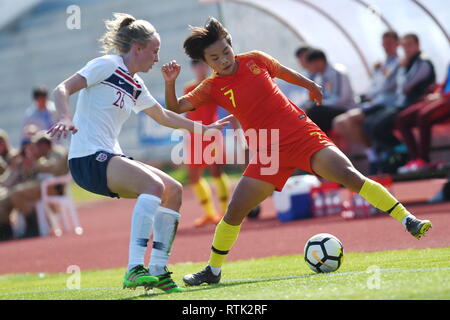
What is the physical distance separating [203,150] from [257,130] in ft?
22.4

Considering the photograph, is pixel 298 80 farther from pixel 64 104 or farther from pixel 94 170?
pixel 64 104

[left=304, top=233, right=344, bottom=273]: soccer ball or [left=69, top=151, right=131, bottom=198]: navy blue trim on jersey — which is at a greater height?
[left=69, top=151, right=131, bottom=198]: navy blue trim on jersey

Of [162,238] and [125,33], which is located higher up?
[125,33]

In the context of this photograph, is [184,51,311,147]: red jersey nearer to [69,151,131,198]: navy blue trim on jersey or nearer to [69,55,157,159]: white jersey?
[69,55,157,159]: white jersey

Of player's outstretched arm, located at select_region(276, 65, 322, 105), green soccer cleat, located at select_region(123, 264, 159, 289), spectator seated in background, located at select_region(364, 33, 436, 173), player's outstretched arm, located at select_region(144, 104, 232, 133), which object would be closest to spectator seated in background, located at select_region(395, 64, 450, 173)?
spectator seated in background, located at select_region(364, 33, 436, 173)

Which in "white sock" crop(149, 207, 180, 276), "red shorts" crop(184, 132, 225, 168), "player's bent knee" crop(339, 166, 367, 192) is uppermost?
"red shorts" crop(184, 132, 225, 168)

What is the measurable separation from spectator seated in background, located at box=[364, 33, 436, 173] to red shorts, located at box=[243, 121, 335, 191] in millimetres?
5934

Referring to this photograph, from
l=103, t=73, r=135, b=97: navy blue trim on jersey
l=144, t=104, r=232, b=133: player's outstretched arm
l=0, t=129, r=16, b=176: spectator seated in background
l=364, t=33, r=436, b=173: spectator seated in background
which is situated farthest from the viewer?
l=0, t=129, r=16, b=176: spectator seated in background

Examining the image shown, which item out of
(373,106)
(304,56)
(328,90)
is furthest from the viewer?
(304,56)

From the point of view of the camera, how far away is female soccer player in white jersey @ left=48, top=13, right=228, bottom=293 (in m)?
5.82

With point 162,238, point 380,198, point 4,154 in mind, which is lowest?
point 162,238

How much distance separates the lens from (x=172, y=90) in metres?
6.57

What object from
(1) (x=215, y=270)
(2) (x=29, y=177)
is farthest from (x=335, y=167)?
(2) (x=29, y=177)
